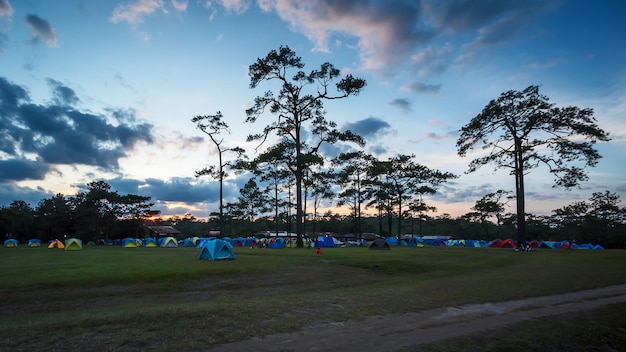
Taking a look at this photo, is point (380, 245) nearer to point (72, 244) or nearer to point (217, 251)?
point (217, 251)

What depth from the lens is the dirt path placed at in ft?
24.9

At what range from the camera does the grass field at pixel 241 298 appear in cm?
806

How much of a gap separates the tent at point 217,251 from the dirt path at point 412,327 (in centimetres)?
1598

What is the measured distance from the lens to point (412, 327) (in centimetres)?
922

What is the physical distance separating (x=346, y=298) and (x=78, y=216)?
8211 cm

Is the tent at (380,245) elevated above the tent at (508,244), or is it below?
above

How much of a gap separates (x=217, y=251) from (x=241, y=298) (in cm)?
1145

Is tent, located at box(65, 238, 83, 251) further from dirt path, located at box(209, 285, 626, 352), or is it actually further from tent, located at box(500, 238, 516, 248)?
tent, located at box(500, 238, 516, 248)

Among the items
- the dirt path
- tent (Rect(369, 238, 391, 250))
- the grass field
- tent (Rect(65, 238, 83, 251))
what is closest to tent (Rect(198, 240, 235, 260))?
the grass field

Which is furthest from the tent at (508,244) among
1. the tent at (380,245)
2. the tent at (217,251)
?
the tent at (217,251)

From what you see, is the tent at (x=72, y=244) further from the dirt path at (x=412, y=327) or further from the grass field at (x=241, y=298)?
the dirt path at (x=412, y=327)

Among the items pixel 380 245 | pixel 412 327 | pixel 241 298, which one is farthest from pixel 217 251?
pixel 380 245

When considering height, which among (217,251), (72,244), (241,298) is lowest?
(72,244)

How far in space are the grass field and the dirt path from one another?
58 centimetres
